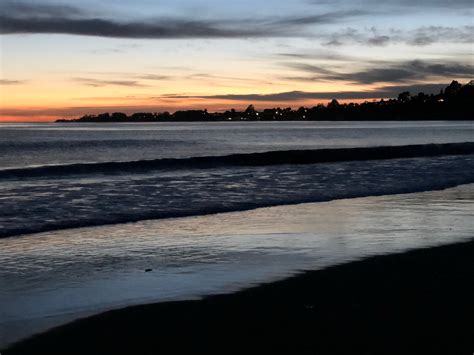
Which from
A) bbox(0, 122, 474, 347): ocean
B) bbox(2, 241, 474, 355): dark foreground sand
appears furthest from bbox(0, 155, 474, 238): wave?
bbox(2, 241, 474, 355): dark foreground sand

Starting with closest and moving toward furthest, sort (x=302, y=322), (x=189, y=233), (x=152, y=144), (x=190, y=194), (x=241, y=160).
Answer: (x=302, y=322)
(x=189, y=233)
(x=190, y=194)
(x=241, y=160)
(x=152, y=144)

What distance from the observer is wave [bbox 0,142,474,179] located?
103ft

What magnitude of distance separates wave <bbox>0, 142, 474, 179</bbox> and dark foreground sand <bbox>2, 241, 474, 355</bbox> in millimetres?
22535

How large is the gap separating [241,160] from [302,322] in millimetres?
35695

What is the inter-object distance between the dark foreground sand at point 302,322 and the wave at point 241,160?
73.9 feet

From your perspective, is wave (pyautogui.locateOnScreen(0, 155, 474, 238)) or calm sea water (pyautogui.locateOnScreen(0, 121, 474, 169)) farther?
calm sea water (pyautogui.locateOnScreen(0, 121, 474, 169))

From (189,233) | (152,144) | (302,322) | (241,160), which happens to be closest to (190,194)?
(189,233)

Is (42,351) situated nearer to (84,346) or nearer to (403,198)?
(84,346)

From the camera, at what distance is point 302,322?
19.9ft

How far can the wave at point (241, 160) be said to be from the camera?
1240 inches

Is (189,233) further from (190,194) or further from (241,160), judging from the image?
(241,160)

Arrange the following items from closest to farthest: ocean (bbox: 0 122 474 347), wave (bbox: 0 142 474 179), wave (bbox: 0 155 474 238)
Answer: ocean (bbox: 0 122 474 347) → wave (bbox: 0 155 474 238) → wave (bbox: 0 142 474 179)

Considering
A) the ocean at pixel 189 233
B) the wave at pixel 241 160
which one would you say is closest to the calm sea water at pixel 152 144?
the wave at pixel 241 160

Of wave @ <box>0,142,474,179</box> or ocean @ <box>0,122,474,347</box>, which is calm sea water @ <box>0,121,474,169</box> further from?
ocean @ <box>0,122,474,347</box>
